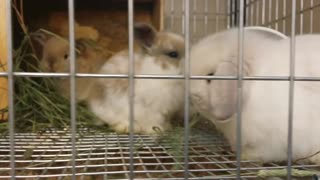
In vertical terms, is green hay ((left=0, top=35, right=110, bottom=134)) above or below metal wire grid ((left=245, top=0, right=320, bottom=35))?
below

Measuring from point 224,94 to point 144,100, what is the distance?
22.4 inches

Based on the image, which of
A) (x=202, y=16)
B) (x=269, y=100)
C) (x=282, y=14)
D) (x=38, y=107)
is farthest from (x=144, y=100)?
(x=202, y=16)

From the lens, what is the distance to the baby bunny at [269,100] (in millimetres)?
1224

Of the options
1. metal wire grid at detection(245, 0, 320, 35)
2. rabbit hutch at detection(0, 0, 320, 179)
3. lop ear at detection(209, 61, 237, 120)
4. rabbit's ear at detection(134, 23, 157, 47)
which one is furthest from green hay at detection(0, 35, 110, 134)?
metal wire grid at detection(245, 0, 320, 35)

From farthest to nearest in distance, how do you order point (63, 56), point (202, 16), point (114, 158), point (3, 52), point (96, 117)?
point (202, 16)
point (63, 56)
point (96, 117)
point (3, 52)
point (114, 158)

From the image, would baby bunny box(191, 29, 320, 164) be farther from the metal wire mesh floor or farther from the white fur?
the white fur

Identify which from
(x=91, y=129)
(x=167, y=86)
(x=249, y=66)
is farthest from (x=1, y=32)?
(x=249, y=66)

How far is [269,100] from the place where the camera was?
125cm

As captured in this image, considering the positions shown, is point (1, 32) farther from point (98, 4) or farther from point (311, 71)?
point (311, 71)

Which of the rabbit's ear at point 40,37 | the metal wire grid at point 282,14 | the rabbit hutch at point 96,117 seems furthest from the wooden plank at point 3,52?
the metal wire grid at point 282,14

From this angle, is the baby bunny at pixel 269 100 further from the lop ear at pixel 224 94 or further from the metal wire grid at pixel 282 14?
the metal wire grid at pixel 282 14

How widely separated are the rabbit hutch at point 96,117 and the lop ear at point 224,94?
0.43 feet

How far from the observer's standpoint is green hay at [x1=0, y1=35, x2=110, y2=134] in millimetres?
1689

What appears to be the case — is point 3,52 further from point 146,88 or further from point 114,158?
point 114,158
